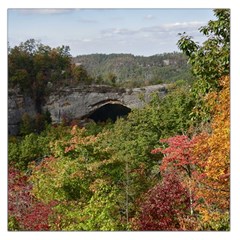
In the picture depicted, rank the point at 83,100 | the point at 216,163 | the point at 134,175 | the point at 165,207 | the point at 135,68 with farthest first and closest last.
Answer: the point at 83,100, the point at 134,175, the point at 135,68, the point at 165,207, the point at 216,163

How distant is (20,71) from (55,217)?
1.51 metres

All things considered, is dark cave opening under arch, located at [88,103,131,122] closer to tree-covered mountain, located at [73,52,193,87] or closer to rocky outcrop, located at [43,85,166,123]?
rocky outcrop, located at [43,85,166,123]

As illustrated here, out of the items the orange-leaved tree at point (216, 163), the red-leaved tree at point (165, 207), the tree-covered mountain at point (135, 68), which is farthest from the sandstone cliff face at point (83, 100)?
the orange-leaved tree at point (216, 163)

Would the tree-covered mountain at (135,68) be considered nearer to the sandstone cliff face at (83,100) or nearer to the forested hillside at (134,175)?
the sandstone cliff face at (83,100)

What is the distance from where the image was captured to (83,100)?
21.5 feet

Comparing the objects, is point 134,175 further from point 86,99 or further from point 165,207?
point 86,99

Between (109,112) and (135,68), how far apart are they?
1012mm

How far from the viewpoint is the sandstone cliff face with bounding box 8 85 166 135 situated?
6.29 metres

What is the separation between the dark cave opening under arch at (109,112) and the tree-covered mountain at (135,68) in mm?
330

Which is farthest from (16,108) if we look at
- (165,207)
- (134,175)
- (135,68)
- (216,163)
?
(216,163)

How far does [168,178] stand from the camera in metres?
5.85
